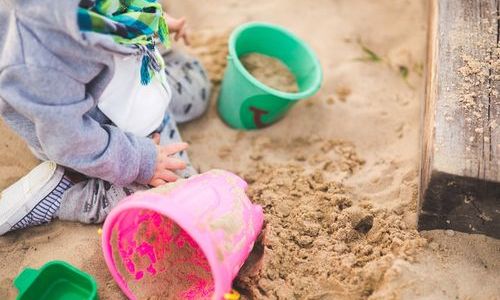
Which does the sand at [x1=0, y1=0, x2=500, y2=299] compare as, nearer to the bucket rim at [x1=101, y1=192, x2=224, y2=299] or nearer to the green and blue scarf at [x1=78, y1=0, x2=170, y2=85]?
the bucket rim at [x1=101, y1=192, x2=224, y2=299]

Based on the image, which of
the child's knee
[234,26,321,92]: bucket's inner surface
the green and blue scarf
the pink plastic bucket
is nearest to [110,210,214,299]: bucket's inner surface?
the pink plastic bucket

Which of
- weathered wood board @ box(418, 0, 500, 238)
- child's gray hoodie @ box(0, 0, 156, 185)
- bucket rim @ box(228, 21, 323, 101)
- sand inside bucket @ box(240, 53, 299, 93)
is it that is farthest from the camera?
sand inside bucket @ box(240, 53, 299, 93)

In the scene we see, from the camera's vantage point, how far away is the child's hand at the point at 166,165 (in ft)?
5.62

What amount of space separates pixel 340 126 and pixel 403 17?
0.70 metres

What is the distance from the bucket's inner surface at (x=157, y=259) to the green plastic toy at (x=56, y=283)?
0.11m

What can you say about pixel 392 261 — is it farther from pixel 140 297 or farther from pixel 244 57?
pixel 244 57

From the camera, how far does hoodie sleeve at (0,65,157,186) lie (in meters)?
1.38

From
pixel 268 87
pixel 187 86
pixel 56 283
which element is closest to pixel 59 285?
pixel 56 283

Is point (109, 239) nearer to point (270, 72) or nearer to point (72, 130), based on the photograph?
point (72, 130)

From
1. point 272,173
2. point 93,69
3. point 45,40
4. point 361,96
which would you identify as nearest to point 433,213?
point 272,173

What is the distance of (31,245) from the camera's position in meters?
1.72

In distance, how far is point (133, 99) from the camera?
1.71 metres

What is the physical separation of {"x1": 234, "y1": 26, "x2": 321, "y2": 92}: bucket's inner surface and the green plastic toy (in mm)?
1057

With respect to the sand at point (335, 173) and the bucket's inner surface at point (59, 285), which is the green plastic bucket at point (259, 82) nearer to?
the sand at point (335, 173)
